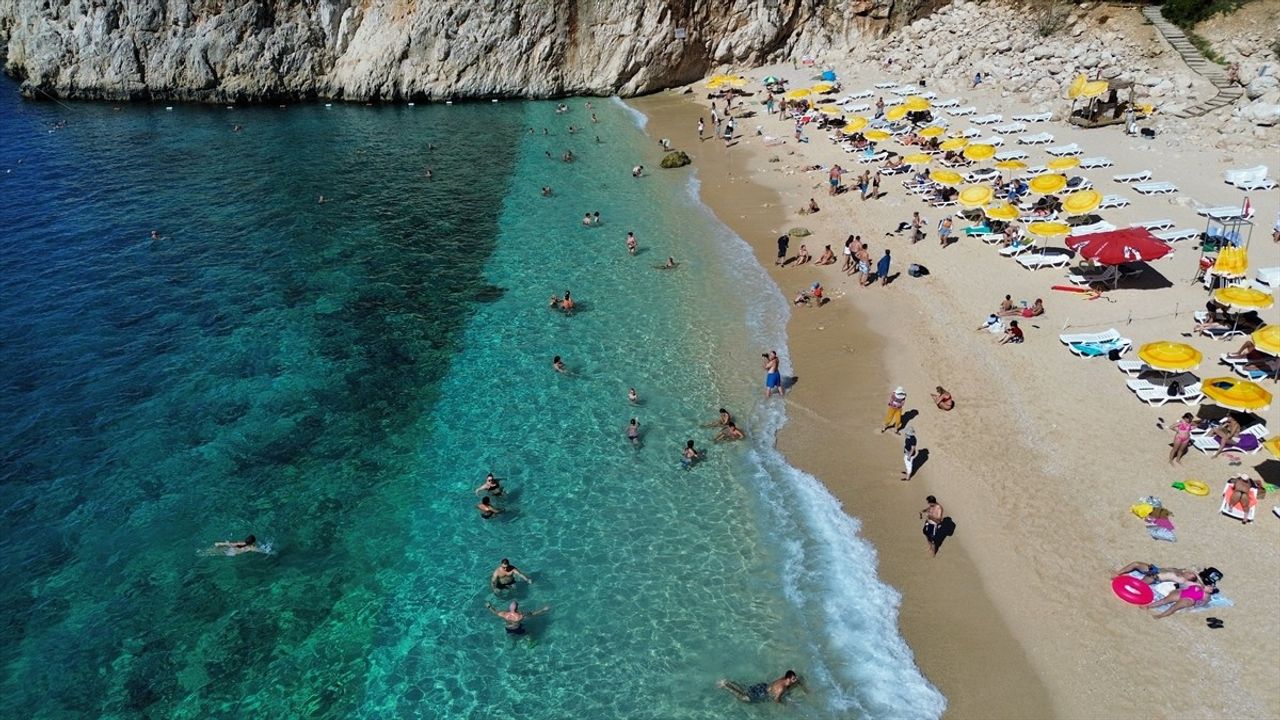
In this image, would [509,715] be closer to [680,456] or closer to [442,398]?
[680,456]

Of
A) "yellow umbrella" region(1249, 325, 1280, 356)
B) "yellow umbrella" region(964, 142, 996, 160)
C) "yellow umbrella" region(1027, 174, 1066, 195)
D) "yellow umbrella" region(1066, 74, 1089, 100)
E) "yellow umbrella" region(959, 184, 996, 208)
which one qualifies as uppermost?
"yellow umbrella" region(1066, 74, 1089, 100)

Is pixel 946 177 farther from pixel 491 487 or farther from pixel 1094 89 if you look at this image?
pixel 491 487

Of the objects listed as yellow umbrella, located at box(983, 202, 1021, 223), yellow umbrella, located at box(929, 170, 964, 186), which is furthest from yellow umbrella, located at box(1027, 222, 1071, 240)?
yellow umbrella, located at box(929, 170, 964, 186)

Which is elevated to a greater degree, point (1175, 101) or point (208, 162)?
point (1175, 101)

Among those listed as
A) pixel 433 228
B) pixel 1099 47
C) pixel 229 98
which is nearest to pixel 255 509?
pixel 433 228

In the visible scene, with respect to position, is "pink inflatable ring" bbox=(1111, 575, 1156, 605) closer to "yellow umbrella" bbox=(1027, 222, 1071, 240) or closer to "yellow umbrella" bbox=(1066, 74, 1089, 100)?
"yellow umbrella" bbox=(1027, 222, 1071, 240)
